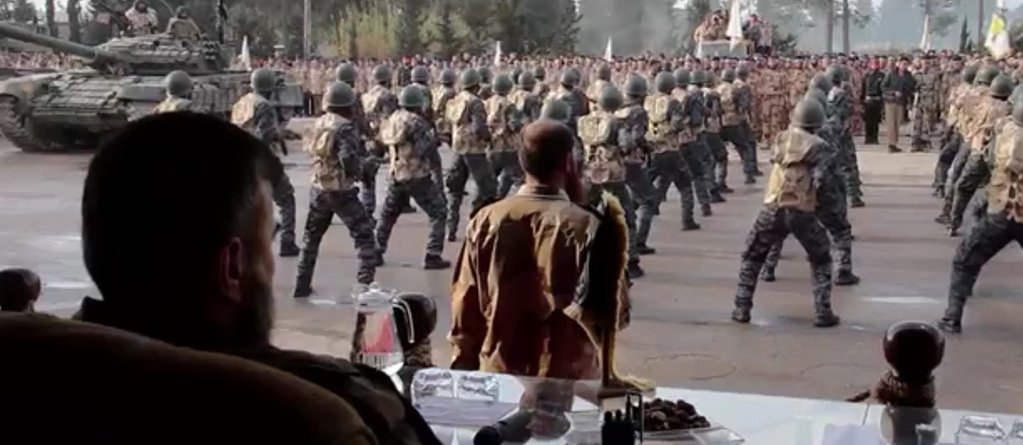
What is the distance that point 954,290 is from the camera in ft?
26.1

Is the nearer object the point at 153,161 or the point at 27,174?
the point at 153,161

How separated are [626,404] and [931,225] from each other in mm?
10540

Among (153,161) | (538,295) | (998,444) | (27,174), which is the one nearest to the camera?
(153,161)

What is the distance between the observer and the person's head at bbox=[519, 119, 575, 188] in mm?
4238

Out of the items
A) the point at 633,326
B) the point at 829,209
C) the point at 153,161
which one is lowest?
the point at 633,326

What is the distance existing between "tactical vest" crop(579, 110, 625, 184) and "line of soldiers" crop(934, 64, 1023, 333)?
2706 millimetres

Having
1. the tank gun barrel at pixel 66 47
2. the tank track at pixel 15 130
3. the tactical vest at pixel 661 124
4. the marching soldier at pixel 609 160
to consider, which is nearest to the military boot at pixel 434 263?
the marching soldier at pixel 609 160

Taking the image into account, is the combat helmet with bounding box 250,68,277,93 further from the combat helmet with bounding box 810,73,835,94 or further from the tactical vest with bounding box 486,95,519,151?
the combat helmet with bounding box 810,73,835,94

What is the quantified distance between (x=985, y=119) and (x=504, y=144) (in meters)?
4.34

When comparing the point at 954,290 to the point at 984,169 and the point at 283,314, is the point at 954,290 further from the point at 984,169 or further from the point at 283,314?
the point at 283,314

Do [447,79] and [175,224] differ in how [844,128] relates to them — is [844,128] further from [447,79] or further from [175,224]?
[175,224]

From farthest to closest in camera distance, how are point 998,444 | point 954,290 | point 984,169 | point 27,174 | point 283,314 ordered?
point 27,174 → point 984,169 → point 283,314 → point 954,290 → point 998,444

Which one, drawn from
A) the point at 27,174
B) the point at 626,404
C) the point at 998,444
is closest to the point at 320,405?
the point at 626,404

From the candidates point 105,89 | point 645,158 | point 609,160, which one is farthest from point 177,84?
point 105,89
